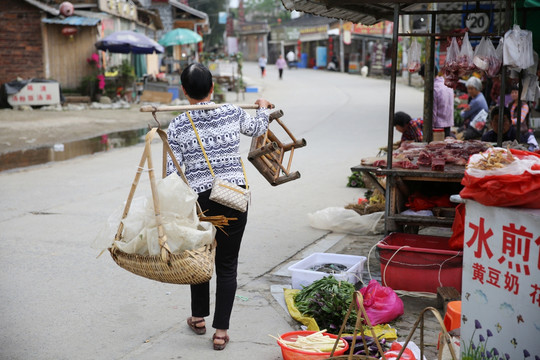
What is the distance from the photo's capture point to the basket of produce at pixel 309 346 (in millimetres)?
3824

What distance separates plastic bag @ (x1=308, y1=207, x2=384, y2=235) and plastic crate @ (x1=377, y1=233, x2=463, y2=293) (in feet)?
6.24

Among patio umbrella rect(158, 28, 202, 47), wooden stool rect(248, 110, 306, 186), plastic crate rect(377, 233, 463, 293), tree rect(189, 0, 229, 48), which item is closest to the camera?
wooden stool rect(248, 110, 306, 186)

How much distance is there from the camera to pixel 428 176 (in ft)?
18.4

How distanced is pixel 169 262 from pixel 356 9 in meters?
4.39

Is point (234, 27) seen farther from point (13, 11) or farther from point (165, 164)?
point (165, 164)

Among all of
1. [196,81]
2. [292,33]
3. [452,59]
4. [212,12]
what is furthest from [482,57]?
[212,12]

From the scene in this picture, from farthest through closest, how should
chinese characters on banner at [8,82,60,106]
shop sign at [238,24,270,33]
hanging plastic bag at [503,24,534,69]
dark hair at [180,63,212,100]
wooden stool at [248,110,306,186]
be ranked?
1. shop sign at [238,24,270,33]
2. chinese characters on banner at [8,82,60,106]
3. hanging plastic bag at [503,24,534,69]
4. wooden stool at [248,110,306,186]
5. dark hair at [180,63,212,100]

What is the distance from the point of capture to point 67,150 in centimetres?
1470

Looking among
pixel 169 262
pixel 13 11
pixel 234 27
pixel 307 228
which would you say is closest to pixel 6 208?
pixel 307 228

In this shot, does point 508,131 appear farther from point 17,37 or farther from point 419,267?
point 17,37

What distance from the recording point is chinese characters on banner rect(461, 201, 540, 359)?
9.95 ft

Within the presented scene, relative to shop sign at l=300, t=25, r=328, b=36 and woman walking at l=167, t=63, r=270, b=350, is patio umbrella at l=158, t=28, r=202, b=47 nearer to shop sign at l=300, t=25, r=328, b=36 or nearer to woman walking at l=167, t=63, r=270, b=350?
woman walking at l=167, t=63, r=270, b=350

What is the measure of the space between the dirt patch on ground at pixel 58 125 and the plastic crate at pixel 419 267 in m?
11.1

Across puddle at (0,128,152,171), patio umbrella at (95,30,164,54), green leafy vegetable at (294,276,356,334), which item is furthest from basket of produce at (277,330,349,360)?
patio umbrella at (95,30,164,54)
